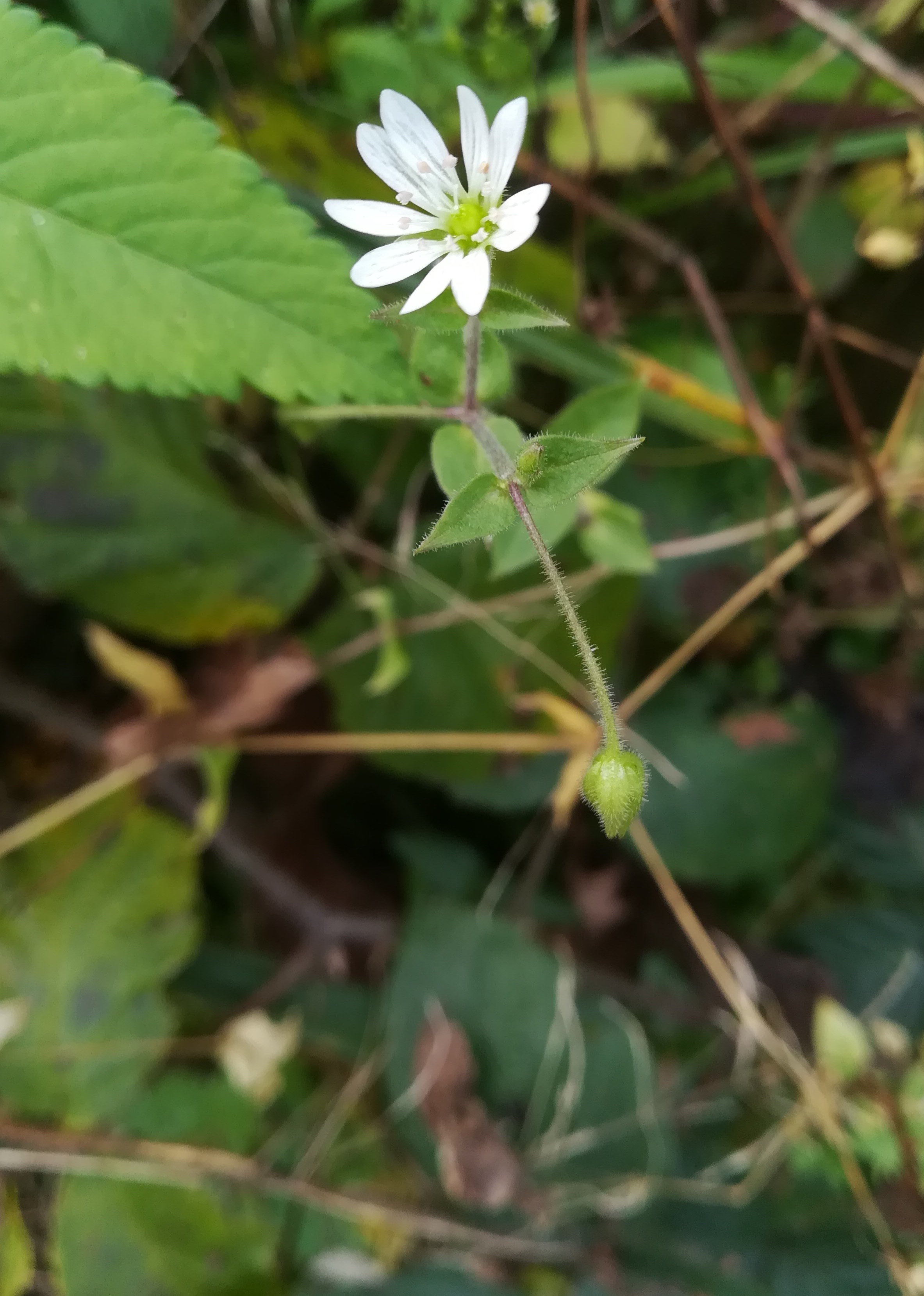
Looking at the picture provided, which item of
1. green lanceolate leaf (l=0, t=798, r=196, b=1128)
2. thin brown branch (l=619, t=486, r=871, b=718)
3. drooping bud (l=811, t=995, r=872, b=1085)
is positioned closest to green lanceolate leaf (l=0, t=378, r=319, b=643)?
green lanceolate leaf (l=0, t=798, r=196, b=1128)

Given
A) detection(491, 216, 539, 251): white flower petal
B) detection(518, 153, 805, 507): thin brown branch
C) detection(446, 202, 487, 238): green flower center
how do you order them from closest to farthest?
detection(491, 216, 539, 251): white flower petal, detection(446, 202, 487, 238): green flower center, detection(518, 153, 805, 507): thin brown branch

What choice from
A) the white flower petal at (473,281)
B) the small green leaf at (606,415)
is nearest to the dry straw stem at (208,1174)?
the small green leaf at (606,415)

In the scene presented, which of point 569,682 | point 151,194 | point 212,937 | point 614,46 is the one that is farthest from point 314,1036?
point 614,46

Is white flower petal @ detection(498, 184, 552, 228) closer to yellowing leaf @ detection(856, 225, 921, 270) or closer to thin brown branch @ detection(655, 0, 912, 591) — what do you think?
thin brown branch @ detection(655, 0, 912, 591)

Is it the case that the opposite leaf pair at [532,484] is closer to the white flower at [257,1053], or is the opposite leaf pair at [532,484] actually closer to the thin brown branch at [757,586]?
the thin brown branch at [757,586]

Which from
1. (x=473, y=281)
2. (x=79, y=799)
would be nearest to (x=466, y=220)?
(x=473, y=281)
